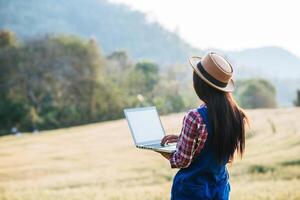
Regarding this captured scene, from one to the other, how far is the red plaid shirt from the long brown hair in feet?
0.18

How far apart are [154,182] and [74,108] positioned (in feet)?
16.6

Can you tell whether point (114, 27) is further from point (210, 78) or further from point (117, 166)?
point (210, 78)

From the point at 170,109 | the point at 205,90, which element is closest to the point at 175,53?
the point at 170,109

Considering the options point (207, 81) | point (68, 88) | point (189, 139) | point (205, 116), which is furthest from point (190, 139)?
point (68, 88)

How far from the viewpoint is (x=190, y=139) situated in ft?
7.30

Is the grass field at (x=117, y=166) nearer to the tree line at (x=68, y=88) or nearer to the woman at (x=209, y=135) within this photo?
the tree line at (x=68, y=88)

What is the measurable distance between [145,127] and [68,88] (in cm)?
910

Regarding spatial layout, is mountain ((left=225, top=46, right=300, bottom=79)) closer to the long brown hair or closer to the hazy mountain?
the hazy mountain

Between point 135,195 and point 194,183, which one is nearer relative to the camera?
point 194,183

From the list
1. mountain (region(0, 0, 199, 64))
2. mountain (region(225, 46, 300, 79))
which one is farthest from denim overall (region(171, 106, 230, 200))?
mountain (region(0, 0, 199, 64))

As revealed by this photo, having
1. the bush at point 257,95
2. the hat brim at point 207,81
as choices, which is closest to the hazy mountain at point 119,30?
the bush at point 257,95

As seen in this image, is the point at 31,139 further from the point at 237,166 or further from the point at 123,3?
the point at 123,3

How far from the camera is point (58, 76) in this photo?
11.6 meters

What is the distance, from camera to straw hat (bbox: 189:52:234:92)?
229cm
